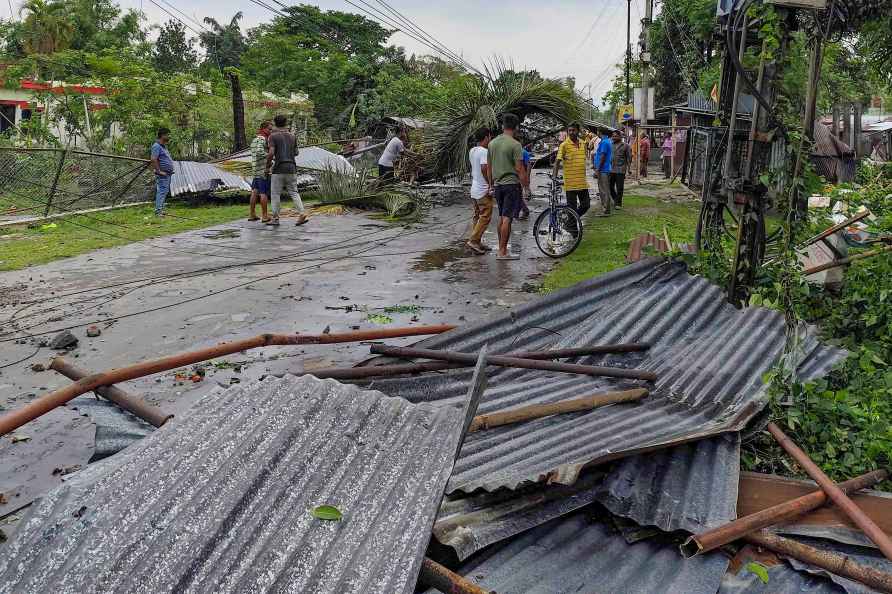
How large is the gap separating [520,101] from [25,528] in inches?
565

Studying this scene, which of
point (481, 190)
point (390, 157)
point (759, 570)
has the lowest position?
point (759, 570)

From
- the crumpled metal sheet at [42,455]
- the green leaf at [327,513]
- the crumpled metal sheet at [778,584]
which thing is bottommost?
the crumpled metal sheet at [42,455]

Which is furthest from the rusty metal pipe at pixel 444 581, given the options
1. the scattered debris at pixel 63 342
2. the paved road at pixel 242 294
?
the scattered debris at pixel 63 342

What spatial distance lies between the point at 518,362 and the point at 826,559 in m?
1.78

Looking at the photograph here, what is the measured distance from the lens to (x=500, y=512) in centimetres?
290

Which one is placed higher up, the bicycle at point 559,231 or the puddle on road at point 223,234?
the bicycle at point 559,231

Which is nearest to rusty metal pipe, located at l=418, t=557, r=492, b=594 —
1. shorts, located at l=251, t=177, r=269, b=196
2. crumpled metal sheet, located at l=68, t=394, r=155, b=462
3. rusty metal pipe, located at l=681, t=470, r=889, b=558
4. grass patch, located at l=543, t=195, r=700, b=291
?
rusty metal pipe, located at l=681, t=470, r=889, b=558

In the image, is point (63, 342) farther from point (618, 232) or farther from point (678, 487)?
point (618, 232)

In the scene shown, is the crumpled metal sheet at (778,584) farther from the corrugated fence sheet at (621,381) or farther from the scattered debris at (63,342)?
the scattered debris at (63,342)

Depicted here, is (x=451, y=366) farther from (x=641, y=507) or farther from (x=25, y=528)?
(x=25, y=528)

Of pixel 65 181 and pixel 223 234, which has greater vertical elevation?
pixel 65 181

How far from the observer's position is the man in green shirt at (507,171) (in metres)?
9.43

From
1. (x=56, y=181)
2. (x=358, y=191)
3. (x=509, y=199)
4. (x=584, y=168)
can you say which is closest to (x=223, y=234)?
(x=358, y=191)

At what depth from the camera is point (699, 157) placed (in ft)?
56.9
